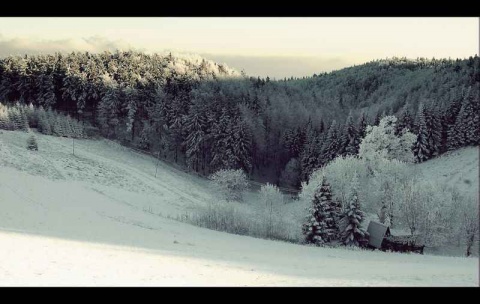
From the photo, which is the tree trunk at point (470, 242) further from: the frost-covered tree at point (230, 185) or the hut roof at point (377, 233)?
the frost-covered tree at point (230, 185)

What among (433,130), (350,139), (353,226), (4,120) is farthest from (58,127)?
(433,130)

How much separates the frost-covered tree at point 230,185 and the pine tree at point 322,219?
2388 cm

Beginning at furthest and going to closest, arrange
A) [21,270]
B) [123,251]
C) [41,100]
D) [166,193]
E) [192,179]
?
1. [41,100]
2. [192,179]
3. [166,193]
4. [123,251]
5. [21,270]

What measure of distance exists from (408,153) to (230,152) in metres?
30.4

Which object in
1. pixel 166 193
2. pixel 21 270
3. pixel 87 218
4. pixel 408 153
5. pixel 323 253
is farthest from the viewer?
pixel 166 193

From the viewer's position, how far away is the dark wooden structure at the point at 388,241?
106 feet

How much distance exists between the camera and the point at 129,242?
95.9ft

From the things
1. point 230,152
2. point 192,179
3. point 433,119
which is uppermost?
point 433,119

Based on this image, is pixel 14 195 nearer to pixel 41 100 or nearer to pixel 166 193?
pixel 166 193

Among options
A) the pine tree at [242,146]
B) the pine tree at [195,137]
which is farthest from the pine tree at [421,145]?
the pine tree at [195,137]

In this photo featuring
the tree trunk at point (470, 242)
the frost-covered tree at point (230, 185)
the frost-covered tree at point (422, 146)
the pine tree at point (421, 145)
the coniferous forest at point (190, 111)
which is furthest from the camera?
the coniferous forest at point (190, 111)

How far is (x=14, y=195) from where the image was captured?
1506 inches
